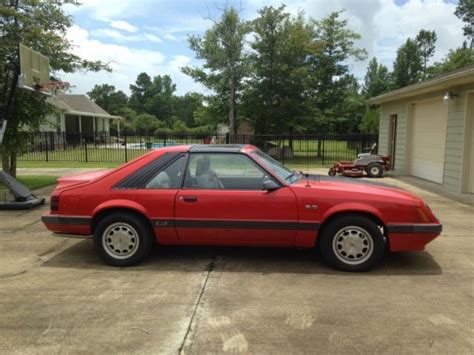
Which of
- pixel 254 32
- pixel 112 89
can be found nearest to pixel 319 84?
pixel 254 32

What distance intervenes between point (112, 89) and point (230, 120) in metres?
65.8

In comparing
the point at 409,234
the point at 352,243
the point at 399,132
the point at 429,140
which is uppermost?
the point at 399,132

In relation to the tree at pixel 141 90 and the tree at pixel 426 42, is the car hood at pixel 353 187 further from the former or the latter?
the tree at pixel 141 90

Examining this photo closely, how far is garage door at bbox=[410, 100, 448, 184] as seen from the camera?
12.9 meters

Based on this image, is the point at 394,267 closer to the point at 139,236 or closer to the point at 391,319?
the point at 391,319

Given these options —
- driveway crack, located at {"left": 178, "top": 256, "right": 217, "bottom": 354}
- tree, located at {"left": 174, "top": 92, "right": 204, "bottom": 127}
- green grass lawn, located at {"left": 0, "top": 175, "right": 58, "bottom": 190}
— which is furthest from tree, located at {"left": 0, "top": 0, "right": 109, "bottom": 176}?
tree, located at {"left": 174, "top": 92, "right": 204, "bottom": 127}

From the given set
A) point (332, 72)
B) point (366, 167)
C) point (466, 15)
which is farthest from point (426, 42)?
point (366, 167)

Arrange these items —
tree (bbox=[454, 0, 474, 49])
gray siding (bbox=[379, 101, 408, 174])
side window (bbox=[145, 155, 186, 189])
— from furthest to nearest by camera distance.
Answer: tree (bbox=[454, 0, 474, 49])
gray siding (bbox=[379, 101, 408, 174])
side window (bbox=[145, 155, 186, 189])

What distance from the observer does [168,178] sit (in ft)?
17.3

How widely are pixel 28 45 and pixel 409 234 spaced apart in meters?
10.2

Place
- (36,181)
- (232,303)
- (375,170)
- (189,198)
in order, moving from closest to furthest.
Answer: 1. (232,303)
2. (189,198)
3. (36,181)
4. (375,170)

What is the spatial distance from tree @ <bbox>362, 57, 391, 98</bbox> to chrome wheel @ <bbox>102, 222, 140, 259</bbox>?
157 ft

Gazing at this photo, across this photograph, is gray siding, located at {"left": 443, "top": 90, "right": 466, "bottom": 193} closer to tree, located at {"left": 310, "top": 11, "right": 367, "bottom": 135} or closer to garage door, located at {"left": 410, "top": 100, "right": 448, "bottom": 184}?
garage door, located at {"left": 410, "top": 100, "right": 448, "bottom": 184}

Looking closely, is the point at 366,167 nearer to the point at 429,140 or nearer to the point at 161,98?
the point at 429,140
